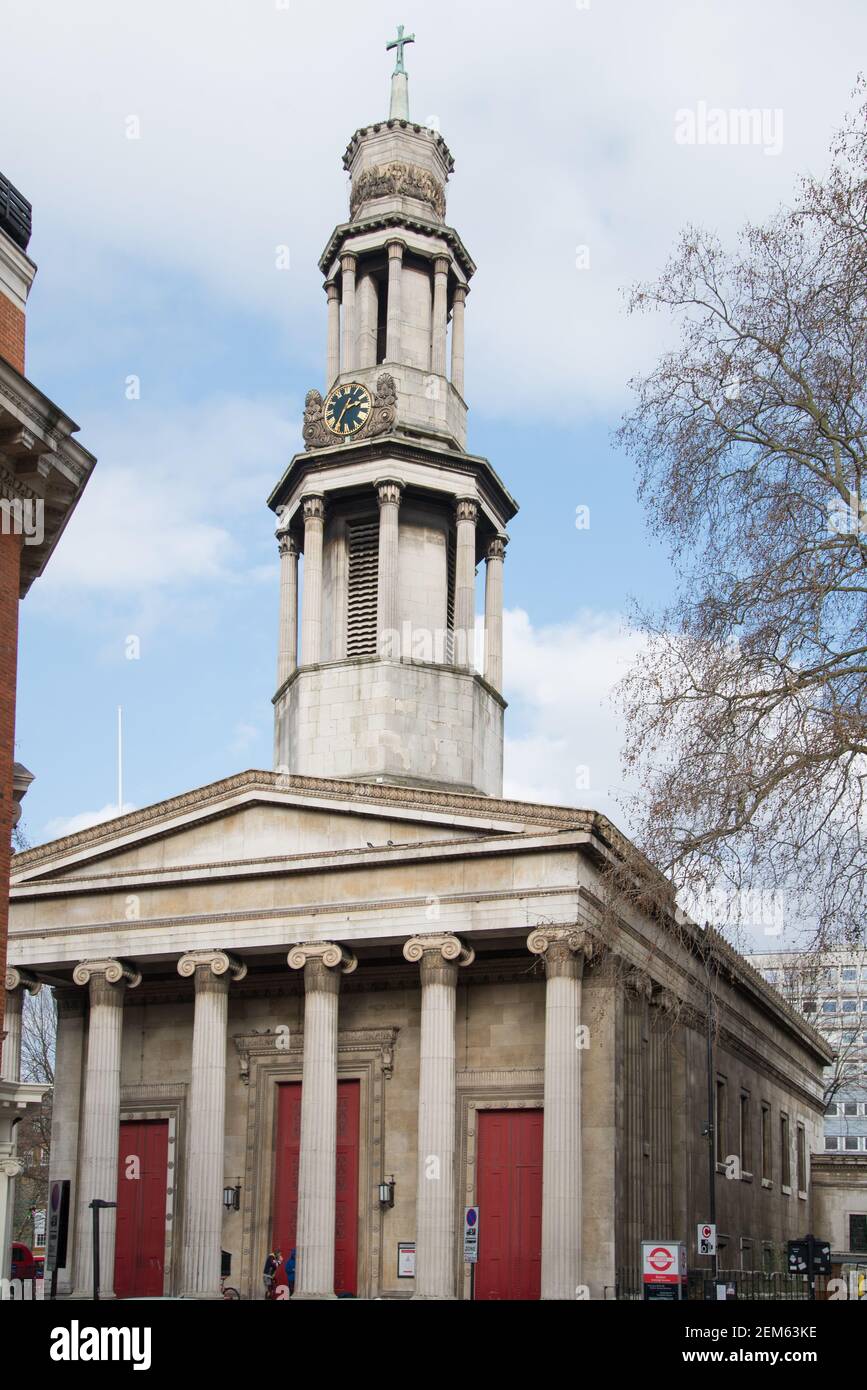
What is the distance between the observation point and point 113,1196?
3850 centimetres

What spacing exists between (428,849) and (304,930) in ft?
12.2

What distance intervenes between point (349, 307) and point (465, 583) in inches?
395

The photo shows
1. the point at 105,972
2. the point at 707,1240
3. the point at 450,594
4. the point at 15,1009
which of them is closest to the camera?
the point at 707,1240

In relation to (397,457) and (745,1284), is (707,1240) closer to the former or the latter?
(745,1284)

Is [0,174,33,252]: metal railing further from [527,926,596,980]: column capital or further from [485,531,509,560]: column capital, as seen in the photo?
[485,531,509,560]: column capital

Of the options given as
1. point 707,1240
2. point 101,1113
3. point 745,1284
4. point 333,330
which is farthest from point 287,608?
point 745,1284

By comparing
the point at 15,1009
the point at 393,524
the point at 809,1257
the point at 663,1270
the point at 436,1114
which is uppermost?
the point at 393,524

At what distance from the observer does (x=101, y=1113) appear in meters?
38.7

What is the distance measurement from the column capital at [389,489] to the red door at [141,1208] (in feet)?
57.1

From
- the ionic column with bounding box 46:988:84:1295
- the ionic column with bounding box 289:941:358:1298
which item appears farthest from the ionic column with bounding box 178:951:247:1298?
the ionic column with bounding box 46:988:84:1295

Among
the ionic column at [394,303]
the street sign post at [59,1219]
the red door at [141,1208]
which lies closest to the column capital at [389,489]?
the ionic column at [394,303]

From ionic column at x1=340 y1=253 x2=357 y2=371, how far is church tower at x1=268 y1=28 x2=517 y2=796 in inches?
2.4

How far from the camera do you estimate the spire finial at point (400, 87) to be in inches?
2104
